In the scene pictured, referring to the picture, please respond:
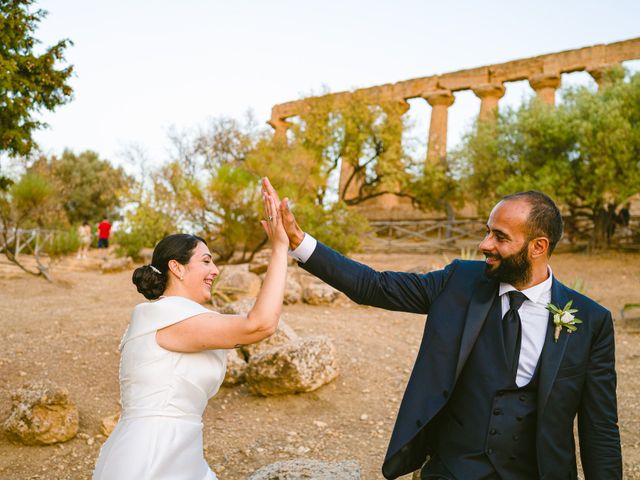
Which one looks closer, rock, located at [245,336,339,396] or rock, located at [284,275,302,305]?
rock, located at [245,336,339,396]

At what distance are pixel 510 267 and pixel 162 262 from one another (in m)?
1.70

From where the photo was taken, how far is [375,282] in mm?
3041

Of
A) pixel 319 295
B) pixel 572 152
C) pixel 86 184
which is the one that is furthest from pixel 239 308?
pixel 86 184

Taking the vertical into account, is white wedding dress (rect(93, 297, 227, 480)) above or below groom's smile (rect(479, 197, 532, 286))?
below

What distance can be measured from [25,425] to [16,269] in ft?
38.8

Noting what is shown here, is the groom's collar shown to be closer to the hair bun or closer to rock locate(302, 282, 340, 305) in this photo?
the hair bun

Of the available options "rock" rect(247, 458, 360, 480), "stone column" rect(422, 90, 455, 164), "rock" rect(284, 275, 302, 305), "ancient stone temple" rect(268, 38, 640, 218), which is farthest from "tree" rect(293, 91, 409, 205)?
"rock" rect(247, 458, 360, 480)

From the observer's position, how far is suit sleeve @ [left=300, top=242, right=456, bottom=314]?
116 inches

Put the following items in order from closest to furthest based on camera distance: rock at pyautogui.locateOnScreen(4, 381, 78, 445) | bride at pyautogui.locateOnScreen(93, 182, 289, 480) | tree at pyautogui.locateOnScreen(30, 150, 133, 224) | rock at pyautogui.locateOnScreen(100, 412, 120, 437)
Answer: bride at pyautogui.locateOnScreen(93, 182, 289, 480) < rock at pyautogui.locateOnScreen(4, 381, 78, 445) < rock at pyautogui.locateOnScreen(100, 412, 120, 437) < tree at pyautogui.locateOnScreen(30, 150, 133, 224)

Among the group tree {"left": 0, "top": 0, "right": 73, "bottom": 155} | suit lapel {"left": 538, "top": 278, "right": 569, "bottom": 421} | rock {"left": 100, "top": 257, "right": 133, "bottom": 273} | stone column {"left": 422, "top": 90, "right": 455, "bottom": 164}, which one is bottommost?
rock {"left": 100, "top": 257, "right": 133, "bottom": 273}

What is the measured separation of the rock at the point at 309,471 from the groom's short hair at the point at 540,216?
1.82m

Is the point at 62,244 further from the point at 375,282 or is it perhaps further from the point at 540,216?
the point at 540,216

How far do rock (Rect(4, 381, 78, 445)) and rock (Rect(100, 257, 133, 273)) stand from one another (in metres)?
12.8

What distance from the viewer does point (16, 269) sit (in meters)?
15.5
